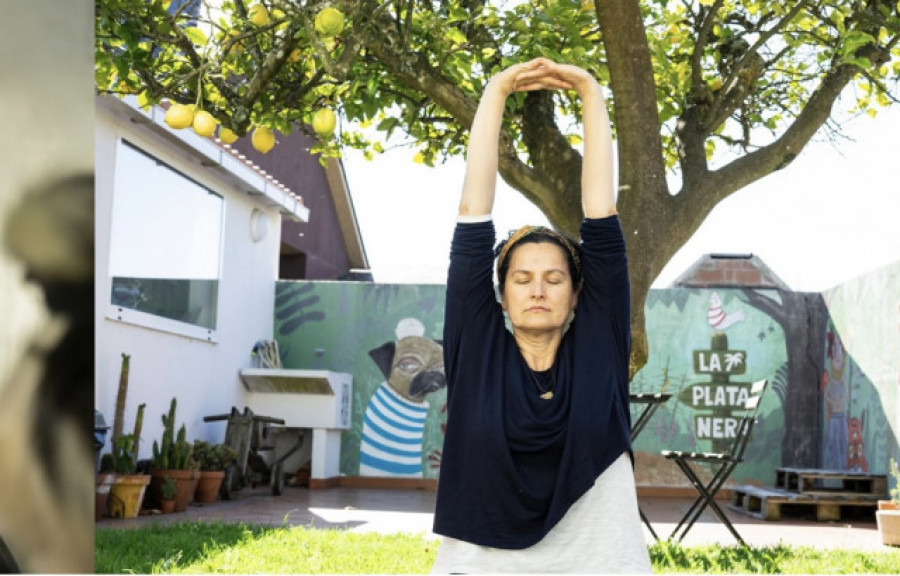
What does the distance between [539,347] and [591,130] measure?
44 centimetres

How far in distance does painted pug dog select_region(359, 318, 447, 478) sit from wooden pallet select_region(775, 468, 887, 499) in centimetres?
391

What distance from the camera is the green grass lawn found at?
498cm

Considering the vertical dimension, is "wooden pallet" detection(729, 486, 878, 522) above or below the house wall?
below

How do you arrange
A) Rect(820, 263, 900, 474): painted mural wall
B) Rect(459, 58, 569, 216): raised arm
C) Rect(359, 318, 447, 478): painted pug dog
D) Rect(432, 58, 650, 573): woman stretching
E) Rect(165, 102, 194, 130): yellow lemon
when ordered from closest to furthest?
1. Rect(432, 58, 650, 573): woman stretching
2. Rect(459, 58, 569, 216): raised arm
3. Rect(165, 102, 194, 130): yellow lemon
4. Rect(820, 263, 900, 474): painted mural wall
5. Rect(359, 318, 447, 478): painted pug dog

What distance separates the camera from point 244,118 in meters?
3.12

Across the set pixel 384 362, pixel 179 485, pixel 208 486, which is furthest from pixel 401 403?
pixel 179 485

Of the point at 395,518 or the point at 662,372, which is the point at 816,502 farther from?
the point at 395,518

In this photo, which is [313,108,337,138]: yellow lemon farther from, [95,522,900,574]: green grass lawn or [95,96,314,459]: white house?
[95,96,314,459]: white house

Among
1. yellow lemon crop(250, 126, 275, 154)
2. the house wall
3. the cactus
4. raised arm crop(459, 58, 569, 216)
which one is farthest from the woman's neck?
the house wall

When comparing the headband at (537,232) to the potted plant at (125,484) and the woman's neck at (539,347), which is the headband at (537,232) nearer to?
the woman's neck at (539,347)

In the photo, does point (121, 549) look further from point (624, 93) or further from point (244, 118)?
point (624, 93)

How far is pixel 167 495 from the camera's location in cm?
799

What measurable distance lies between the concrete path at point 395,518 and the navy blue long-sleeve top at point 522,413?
16.8 feet

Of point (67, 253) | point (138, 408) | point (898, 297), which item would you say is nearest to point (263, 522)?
point (138, 408)
